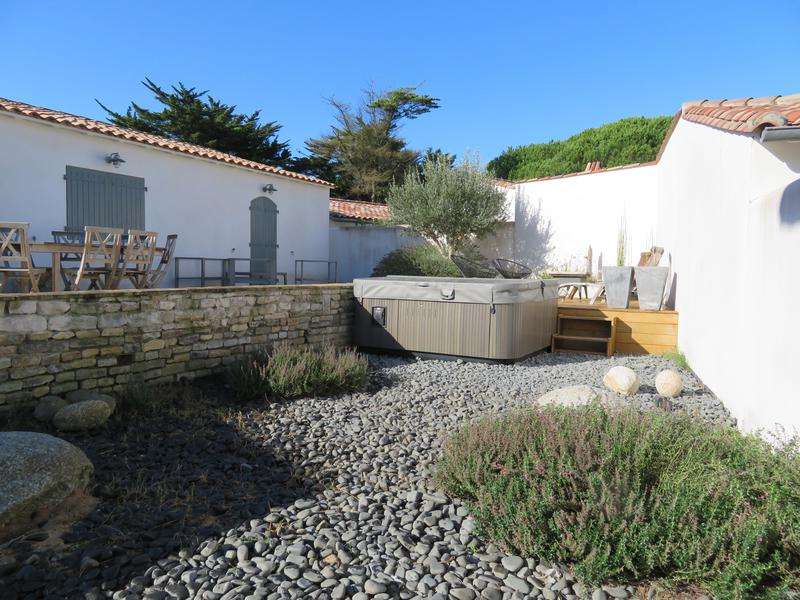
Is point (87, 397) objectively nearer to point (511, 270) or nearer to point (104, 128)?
point (104, 128)

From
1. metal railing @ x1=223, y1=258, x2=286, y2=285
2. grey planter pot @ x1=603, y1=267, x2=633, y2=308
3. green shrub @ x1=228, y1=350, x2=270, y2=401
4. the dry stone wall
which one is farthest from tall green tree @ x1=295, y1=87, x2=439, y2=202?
green shrub @ x1=228, y1=350, x2=270, y2=401

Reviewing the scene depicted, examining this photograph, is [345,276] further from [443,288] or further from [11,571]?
[11,571]

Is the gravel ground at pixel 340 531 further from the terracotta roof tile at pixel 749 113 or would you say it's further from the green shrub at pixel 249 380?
the terracotta roof tile at pixel 749 113

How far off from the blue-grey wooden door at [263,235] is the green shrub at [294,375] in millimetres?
5455

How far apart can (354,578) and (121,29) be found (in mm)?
11553

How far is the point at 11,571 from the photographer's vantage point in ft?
7.67

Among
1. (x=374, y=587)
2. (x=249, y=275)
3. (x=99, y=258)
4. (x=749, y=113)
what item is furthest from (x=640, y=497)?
(x=249, y=275)

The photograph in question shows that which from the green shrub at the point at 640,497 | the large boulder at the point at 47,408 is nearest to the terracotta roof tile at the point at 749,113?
the green shrub at the point at 640,497

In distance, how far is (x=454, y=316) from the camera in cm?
701

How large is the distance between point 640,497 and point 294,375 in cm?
347

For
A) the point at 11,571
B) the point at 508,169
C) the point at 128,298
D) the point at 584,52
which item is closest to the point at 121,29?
the point at 128,298

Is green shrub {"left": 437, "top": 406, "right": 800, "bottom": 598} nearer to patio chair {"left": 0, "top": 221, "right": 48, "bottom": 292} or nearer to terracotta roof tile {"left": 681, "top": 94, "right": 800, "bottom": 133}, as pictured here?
terracotta roof tile {"left": 681, "top": 94, "right": 800, "bottom": 133}

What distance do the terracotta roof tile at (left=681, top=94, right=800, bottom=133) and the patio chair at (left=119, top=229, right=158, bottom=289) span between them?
18.7ft

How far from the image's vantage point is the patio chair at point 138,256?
19.6 feet
